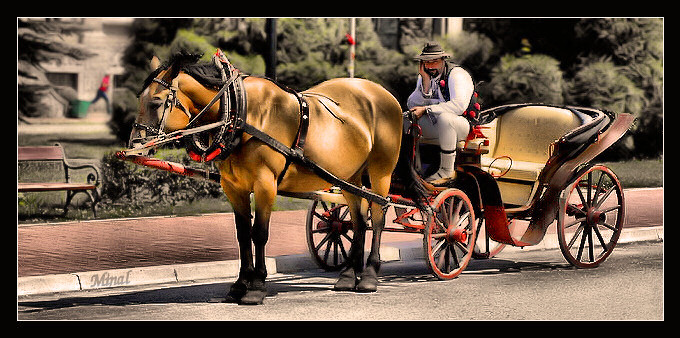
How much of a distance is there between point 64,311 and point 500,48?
15094 mm

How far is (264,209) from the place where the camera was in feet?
27.4

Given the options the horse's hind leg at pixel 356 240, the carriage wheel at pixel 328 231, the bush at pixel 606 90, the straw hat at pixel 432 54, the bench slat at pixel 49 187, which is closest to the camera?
the horse's hind leg at pixel 356 240

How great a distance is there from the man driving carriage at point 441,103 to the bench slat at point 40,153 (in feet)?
19.9

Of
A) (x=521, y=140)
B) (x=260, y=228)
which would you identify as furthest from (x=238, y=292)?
(x=521, y=140)

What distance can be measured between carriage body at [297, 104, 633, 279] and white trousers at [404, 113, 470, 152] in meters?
0.19

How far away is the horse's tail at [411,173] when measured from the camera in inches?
384

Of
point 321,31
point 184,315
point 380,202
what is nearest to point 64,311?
point 184,315

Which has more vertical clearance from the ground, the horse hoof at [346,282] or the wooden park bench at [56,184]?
the wooden park bench at [56,184]

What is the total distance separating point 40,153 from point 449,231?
667cm

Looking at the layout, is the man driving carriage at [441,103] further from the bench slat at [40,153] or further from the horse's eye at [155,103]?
the bench slat at [40,153]

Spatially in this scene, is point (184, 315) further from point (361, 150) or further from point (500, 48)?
point (500, 48)

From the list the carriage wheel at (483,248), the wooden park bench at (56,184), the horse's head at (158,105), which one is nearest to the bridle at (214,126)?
the horse's head at (158,105)

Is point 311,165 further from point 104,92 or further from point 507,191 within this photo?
point 104,92

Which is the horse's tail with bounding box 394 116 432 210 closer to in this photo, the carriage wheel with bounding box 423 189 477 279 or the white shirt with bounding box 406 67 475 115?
the carriage wheel with bounding box 423 189 477 279
